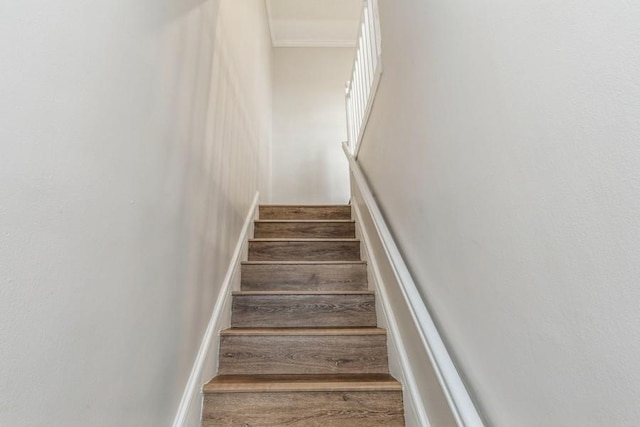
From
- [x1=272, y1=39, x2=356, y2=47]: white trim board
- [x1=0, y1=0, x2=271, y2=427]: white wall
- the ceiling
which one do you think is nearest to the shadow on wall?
[x1=0, y1=0, x2=271, y2=427]: white wall

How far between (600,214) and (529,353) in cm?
30

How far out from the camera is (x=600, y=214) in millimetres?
508

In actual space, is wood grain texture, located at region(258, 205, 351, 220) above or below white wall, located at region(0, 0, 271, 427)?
above

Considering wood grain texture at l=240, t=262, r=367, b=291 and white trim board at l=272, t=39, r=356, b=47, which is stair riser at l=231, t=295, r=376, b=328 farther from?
white trim board at l=272, t=39, r=356, b=47

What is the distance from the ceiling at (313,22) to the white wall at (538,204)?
350 cm

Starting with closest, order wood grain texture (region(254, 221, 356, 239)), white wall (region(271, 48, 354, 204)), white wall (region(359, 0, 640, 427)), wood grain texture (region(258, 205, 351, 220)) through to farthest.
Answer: white wall (region(359, 0, 640, 427)), wood grain texture (region(254, 221, 356, 239)), wood grain texture (region(258, 205, 351, 220)), white wall (region(271, 48, 354, 204))

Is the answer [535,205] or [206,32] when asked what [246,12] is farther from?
[535,205]

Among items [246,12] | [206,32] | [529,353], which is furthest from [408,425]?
[246,12]

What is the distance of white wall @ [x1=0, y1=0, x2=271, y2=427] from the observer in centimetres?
56

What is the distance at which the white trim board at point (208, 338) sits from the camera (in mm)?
1202

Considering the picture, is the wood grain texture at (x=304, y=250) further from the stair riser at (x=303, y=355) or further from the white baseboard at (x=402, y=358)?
the stair riser at (x=303, y=355)

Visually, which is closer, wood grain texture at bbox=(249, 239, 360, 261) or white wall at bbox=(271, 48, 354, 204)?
wood grain texture at bbox=(249, 239, 360, 261)

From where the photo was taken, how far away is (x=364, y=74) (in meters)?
2.46

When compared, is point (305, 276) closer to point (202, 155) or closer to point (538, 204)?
point (202, 155)
